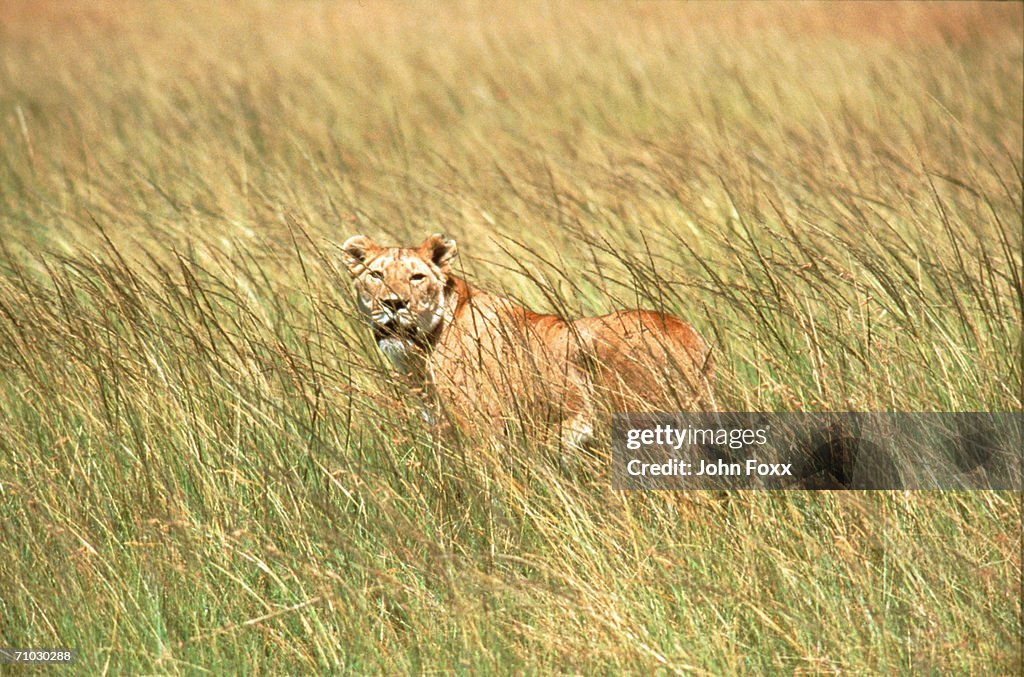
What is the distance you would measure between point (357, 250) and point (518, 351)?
0.92 m

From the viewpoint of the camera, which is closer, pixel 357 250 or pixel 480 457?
pixel 480 457

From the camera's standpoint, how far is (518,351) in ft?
14.7

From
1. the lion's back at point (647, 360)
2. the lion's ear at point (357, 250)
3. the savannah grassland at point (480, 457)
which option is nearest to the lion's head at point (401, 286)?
the lion's ear at point (357, 250)

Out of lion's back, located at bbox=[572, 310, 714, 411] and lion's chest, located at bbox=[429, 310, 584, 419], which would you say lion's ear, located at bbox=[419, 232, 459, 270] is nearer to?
lion's chest, located at bbox=[429, 310, 584, 419]

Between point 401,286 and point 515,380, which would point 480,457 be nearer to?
point 515,380

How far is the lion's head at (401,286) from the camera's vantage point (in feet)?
15.6

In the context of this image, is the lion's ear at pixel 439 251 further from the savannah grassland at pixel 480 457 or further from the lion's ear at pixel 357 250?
the savannah grassland at pixel 480 457

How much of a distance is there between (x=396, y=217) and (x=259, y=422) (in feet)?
9.52

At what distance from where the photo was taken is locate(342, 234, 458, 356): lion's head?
4.75m

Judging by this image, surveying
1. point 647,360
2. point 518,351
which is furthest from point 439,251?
point 647,360

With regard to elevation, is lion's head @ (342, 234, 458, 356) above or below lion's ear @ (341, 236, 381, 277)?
below

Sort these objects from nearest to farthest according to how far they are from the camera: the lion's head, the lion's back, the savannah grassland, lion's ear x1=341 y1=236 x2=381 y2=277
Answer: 1. the savannah grassland
2. the lion's back
3. the lion's head
4. lion's ear x1=341 y1=236 x2=381 y2=277

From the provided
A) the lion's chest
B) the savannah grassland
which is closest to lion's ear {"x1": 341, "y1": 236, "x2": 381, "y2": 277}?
the savannah grassland

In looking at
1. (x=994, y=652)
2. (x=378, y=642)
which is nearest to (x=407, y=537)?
(x=378, y=642)
